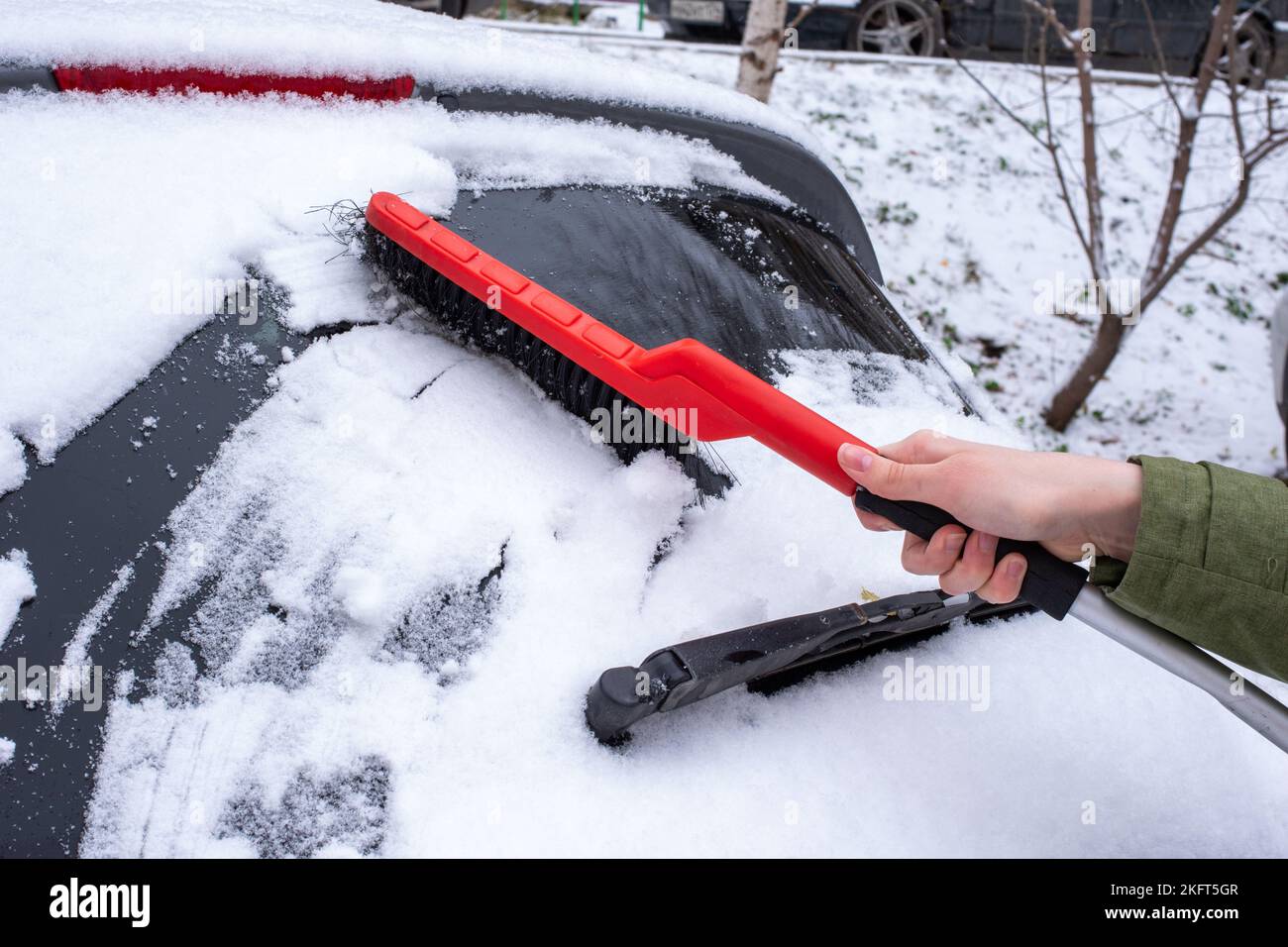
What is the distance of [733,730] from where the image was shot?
109 centimetres

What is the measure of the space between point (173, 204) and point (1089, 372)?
4096 millimetres

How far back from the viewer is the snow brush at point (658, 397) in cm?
104

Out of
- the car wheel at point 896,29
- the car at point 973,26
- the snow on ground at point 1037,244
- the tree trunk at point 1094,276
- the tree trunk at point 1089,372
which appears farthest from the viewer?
the car wheel at point 896,29

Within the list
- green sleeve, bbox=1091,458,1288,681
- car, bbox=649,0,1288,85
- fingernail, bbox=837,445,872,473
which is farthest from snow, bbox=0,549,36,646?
car, bbox=649,0,1288,85

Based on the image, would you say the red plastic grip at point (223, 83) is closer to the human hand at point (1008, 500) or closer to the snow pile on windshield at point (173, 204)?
the snow pile on windshield at point (173, 204)

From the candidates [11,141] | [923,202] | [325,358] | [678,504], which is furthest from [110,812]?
[923,202]

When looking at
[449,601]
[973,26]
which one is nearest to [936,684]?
[449,601]

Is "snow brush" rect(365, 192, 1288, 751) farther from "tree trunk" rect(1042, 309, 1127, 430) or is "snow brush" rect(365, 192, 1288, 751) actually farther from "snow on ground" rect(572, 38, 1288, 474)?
"snow on ground" rect(572, 38, 1288, 474)

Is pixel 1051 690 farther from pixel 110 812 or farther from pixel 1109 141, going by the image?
pixel 1109 141

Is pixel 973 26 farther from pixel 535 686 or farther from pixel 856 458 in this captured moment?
pixel 535 686

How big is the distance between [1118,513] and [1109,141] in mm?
6775

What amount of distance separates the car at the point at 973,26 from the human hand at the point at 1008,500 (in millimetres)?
6774

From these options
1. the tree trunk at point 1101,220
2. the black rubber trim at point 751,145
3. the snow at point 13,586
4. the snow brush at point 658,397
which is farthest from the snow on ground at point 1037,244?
the snow at point 13,586
